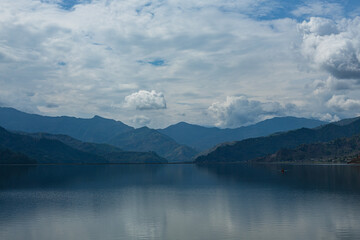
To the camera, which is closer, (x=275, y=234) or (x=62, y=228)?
(x=275, y=234)

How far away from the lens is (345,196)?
136 meters

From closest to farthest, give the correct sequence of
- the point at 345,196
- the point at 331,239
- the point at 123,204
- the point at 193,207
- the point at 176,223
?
the point at 331,239 < the point at 176,223 < the point at 193,207 < the point at 123,204 < the point at 345,196

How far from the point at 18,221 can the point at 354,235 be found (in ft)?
255

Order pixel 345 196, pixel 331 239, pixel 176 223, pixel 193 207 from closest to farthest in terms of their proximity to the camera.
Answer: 1. pixel 331 239
2. pixel 176 223
3. pixel 193 207
4. pixel 345 196

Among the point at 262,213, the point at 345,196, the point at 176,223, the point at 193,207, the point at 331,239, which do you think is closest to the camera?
the point at 331,239

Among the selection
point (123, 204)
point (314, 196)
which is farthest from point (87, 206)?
point (314, 196)

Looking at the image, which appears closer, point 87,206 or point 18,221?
point 18,221

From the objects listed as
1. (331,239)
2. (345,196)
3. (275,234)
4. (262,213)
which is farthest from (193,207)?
(345,196)

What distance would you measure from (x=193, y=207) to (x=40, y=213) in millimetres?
45837

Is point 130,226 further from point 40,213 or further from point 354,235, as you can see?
point 354,235

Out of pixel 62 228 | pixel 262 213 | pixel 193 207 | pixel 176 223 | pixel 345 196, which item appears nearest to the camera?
pixel 62 228

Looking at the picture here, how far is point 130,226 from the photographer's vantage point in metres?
82.9

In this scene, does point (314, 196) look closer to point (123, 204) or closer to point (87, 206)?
point (123, 204)

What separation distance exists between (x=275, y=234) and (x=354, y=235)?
51.6 feet
